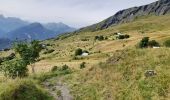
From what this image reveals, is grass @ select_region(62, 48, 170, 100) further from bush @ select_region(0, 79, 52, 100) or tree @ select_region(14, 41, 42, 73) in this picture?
tree @ select_region(14, 41, 42, 73)

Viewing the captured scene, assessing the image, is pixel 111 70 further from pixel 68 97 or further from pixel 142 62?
pixel 68 97

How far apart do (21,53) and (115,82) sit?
1668 inches

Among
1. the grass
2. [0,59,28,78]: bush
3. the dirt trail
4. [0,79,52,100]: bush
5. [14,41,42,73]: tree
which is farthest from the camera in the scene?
[14,41,42,73]: tree

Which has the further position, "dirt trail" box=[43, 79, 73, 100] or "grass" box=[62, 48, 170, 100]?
"dirt trail" box=[43, 79, 73, 100]

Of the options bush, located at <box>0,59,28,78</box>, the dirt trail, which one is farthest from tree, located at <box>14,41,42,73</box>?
the dirt trail

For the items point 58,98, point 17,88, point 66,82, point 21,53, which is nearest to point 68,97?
point 58,98

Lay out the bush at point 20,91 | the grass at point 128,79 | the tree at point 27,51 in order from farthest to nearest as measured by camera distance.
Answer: the tree at point 27,51
the grass at point 128,79
the bush at point 20,91

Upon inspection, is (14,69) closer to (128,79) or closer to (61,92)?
(61,92)

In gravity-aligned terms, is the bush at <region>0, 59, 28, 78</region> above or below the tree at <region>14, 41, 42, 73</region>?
below

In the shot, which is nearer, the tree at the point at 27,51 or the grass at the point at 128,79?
the grass at the point at 128,79

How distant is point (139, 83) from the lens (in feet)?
100

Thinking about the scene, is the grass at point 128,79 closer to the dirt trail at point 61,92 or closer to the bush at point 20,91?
the dirt trail at point 61,92

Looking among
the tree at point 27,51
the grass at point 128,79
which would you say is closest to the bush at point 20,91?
the grass at point 128,79

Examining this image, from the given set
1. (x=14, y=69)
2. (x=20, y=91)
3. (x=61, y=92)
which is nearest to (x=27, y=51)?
(x=14, y=69)
